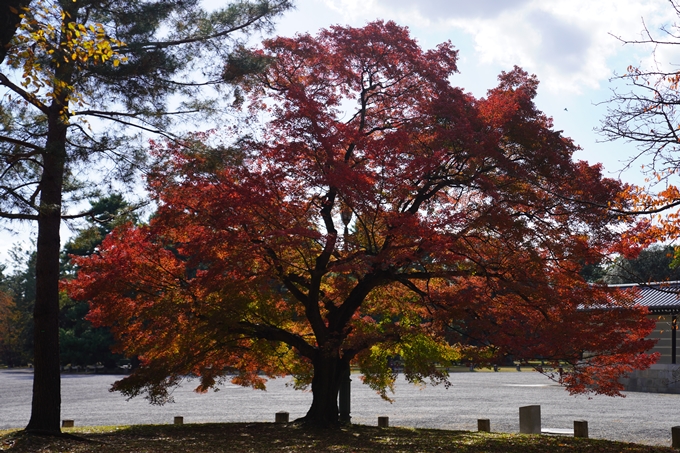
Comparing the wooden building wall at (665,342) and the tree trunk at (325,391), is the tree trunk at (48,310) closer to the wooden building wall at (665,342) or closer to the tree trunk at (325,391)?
the tree trunk at (325,391)

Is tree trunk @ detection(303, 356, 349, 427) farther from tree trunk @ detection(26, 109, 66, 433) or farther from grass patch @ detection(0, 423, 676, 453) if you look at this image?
tree trunk @ detection(26, 109, 66, 433)

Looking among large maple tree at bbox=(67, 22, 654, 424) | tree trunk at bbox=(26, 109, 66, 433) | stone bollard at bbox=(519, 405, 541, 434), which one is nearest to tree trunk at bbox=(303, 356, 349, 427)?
large maple tree at bbox=(67, 22, 654, 424)

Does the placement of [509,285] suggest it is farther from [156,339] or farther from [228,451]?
[156,339]

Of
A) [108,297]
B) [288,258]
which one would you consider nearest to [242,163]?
[288,258]

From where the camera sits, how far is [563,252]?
11977 mm

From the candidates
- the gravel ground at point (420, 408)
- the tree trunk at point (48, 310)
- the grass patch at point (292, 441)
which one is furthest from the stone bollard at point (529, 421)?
the tree trunk at point (48, 310)

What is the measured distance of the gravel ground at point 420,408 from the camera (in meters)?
15.8

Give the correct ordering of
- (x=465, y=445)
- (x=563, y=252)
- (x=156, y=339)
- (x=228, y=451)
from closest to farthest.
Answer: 1. (x=228, y=451)
2. (x=465, y=445)
3. (x=563, y=252)
4. (x=156, y=339)

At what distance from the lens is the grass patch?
10203 mm

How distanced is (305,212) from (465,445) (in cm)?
486

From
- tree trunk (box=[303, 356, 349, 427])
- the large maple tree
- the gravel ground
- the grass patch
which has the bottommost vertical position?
the gravel ground

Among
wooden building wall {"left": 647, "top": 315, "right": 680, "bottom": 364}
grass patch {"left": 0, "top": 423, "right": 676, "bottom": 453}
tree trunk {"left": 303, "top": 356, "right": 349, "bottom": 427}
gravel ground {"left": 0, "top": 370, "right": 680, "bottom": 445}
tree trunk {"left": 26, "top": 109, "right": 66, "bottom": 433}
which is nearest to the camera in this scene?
grass patch {"left": 0, "top": 423, "right": 676, "bottom": 453}

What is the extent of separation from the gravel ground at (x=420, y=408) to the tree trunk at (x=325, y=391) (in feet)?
8.39

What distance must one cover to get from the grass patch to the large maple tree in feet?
2.99
